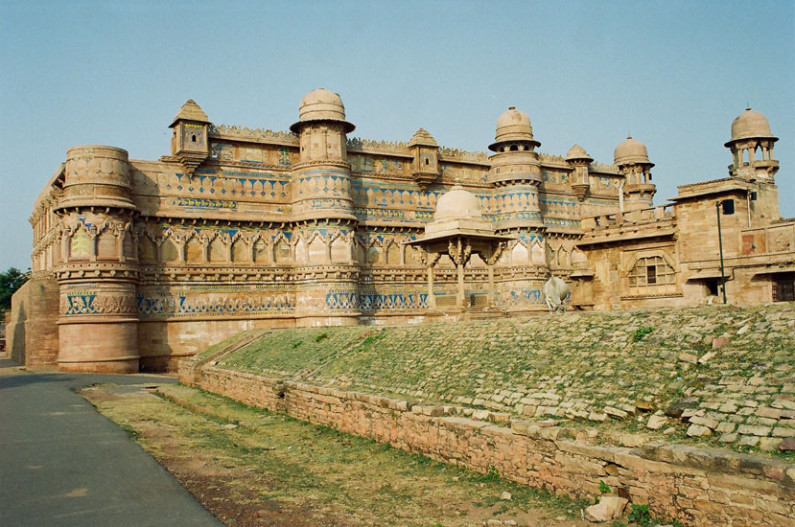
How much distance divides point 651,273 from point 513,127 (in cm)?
1050

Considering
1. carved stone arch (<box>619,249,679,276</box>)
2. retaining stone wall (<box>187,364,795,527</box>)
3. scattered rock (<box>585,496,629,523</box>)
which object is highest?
carved stone arch (<box>619,249,679,276</box>)

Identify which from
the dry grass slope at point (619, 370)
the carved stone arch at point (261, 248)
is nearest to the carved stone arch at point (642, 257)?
the dry grass slope at point (619, 370)

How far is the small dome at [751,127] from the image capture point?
3155 cm

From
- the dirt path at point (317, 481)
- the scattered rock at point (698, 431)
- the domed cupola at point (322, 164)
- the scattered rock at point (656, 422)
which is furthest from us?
the domed cupola at point (322, 164)

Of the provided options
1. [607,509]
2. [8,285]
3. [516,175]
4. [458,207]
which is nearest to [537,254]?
[516,175]

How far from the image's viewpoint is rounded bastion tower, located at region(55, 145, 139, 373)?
24547 millimetres

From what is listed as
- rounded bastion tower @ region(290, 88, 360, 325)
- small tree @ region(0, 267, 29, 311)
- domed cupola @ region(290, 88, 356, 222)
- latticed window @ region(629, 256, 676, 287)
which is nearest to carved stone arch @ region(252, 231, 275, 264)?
rounded bastion tower @ region(290, 88, 360, 325)

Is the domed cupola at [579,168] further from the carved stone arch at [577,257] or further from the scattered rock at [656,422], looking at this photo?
the scattered rock at [656,422]

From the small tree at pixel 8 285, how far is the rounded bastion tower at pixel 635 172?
148 ft

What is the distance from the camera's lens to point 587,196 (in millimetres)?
36469

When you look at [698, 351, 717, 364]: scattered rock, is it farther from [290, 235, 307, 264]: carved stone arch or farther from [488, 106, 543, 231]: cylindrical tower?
[488, 106, 543, 231]: cylindrical tower

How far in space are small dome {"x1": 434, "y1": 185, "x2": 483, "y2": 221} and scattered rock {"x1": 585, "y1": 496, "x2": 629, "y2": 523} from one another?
15.7 m

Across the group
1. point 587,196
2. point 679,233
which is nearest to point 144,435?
point 679,233

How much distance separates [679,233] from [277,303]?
16164 millimetres
